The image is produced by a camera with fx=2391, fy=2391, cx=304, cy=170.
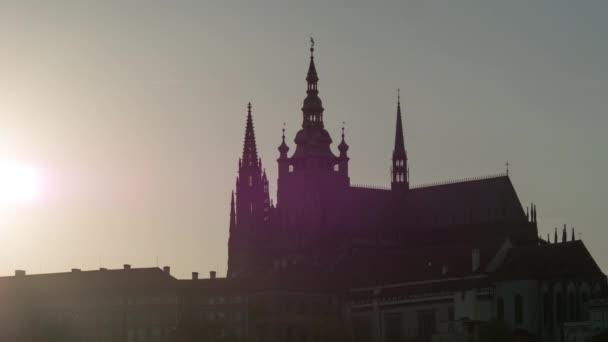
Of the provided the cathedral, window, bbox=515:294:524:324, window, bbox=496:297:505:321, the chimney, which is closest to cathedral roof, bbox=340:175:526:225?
the cathedral

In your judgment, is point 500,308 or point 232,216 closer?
point 500,308

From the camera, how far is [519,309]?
166 m

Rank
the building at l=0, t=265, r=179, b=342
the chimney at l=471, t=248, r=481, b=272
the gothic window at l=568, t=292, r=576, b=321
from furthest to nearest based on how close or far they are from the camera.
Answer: the building at l=0, t=265, r=179, b=342, the chimney at l=471, t=248, r=481, b=272, the gothic window at l=568, t=292, r=576, b=321

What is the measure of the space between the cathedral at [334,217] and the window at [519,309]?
20.0m

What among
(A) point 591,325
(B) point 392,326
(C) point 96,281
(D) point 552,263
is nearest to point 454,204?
(B) point 392,326

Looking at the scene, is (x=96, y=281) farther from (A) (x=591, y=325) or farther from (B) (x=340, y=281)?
(A) (x=591, y=325)

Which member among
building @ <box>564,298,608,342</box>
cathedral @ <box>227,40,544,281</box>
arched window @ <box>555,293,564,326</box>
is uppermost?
cathedral @ <box>227,40,544,281</box>

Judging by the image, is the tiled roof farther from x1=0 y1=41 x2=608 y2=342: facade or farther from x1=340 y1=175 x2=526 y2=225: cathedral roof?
x1=340 y1=175 x2=526 y2=225: cathedral roof

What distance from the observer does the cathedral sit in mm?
189125

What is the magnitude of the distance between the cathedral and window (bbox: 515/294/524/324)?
19975mm

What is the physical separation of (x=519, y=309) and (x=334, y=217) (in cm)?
3335

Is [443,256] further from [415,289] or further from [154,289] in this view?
[154,289]

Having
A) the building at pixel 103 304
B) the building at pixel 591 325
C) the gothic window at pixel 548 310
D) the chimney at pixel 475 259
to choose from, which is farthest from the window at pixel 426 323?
the building at pixel 103 304

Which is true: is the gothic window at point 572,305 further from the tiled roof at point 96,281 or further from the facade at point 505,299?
the tiled roof at point 96,281
